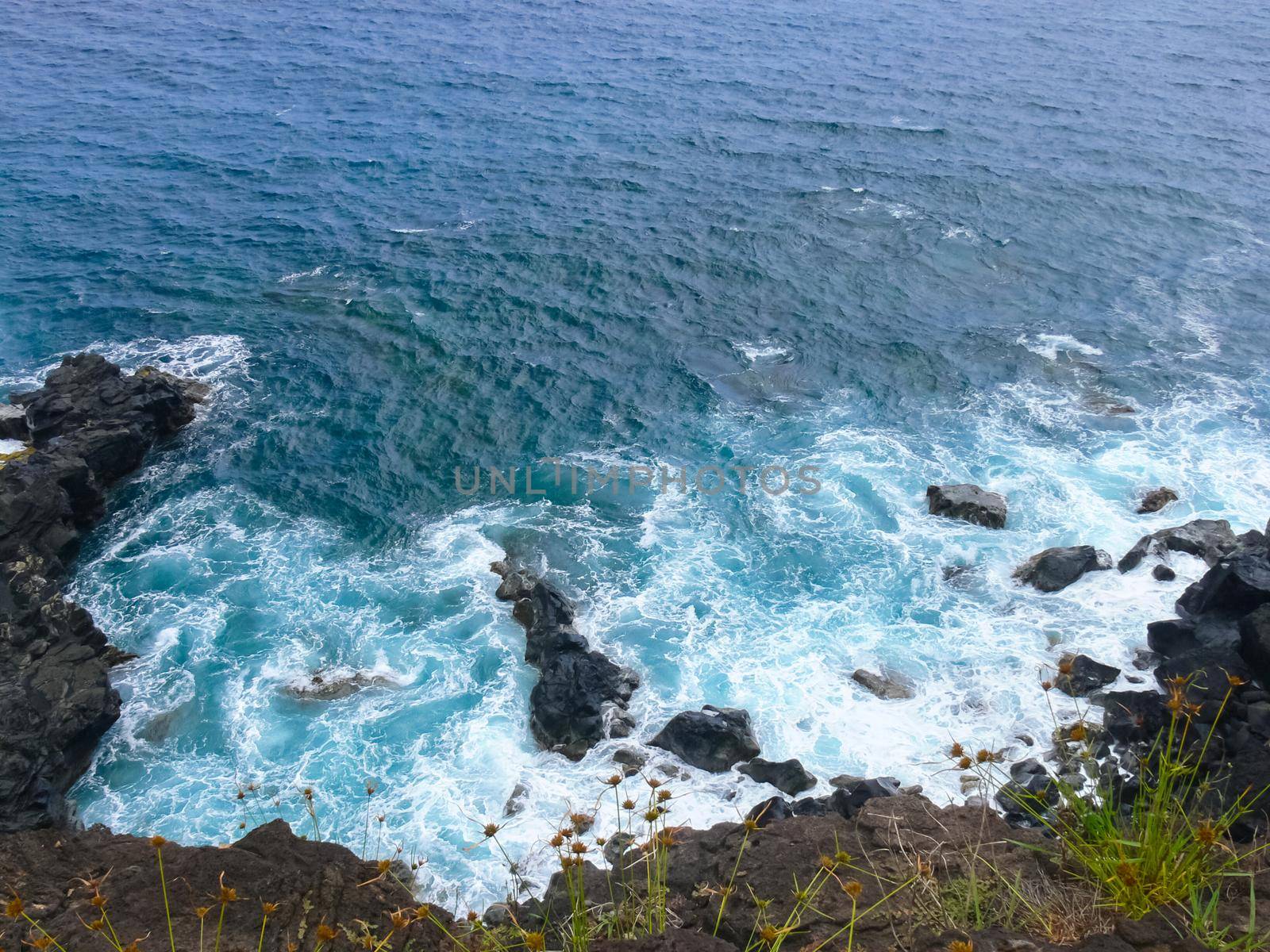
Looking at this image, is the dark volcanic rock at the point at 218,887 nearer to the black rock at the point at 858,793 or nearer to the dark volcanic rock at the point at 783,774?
the dark volcanic rock at the point at 783,774

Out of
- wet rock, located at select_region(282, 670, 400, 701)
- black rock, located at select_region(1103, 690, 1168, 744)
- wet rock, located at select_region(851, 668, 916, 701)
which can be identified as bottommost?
wet rock, located at select_region(282, 670, 400, 701)

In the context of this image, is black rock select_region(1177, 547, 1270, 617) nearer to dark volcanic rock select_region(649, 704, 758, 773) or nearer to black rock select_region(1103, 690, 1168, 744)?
black rock select_region(1103, 690, 1168, 744)

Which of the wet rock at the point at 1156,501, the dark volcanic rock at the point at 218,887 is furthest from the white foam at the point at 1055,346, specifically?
the dark volcanic rock at the point at 218,887

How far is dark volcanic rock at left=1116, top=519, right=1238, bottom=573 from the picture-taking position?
2695 centimetres

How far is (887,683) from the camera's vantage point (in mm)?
24641

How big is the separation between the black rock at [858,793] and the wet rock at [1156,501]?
1517 cm

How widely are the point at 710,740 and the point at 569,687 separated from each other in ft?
13.1

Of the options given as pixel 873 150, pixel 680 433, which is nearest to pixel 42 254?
pixel 680 433

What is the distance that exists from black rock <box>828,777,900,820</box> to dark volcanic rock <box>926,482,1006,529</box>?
11.5 meters

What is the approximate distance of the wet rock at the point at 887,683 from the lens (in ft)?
80.1

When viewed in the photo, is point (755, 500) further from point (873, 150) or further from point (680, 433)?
point (873, 150)

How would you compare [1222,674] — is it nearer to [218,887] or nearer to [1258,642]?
[1258,642]

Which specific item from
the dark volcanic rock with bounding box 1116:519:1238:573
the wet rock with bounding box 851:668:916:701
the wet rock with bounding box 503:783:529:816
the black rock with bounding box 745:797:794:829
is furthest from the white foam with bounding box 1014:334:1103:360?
the wet rock with bounding box 503:783:529:816

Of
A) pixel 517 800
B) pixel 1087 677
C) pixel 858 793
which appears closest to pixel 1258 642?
pixel 1087 677
